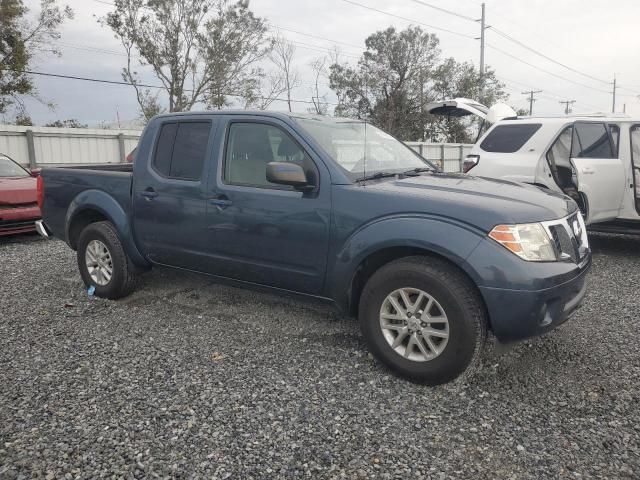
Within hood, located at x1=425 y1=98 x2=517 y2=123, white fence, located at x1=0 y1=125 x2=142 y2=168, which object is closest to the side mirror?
hood, located at x1=425 y1=98 x2=517 y2=123

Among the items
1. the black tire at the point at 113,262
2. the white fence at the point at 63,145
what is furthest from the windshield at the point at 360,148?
the white fence at the point at 63,145

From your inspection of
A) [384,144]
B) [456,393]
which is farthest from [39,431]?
[384,144]

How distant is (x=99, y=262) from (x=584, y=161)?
18.9ft

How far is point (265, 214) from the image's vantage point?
3.68 metres

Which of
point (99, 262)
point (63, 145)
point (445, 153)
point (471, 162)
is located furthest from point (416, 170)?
point (445, 153)

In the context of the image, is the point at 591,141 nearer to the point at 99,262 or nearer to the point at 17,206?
the point at 99,262

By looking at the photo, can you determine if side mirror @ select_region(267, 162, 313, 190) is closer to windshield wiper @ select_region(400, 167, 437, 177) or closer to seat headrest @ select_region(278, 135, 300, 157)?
seat headrest @ select_region(278, 135, 300, 157)

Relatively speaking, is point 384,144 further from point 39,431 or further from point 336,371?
point 39,431

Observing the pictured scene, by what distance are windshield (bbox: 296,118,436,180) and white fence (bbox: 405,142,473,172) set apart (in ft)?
70.7

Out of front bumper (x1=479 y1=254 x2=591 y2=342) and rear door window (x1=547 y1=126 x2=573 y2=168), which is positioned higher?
rear door window (x1=547 y1=126 x2=573 y2=168)

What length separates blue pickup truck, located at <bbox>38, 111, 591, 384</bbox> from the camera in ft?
9.61

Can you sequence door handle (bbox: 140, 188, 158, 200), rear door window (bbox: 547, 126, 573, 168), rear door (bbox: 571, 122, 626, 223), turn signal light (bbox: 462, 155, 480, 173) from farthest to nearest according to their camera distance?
1. turn signal light (bbox: 462, 155, 480, 173)
2. rear door window (bbox: 547, 126, 573, 168)
3. rear door (bbox: 571, 122, 626, 223)
4. door handle (bbox: 140, 188, 158, 200)

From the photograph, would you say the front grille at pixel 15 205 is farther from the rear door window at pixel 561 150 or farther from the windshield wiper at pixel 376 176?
the rear door window at pixel 561 150

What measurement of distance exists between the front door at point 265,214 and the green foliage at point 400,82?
1364 inches
